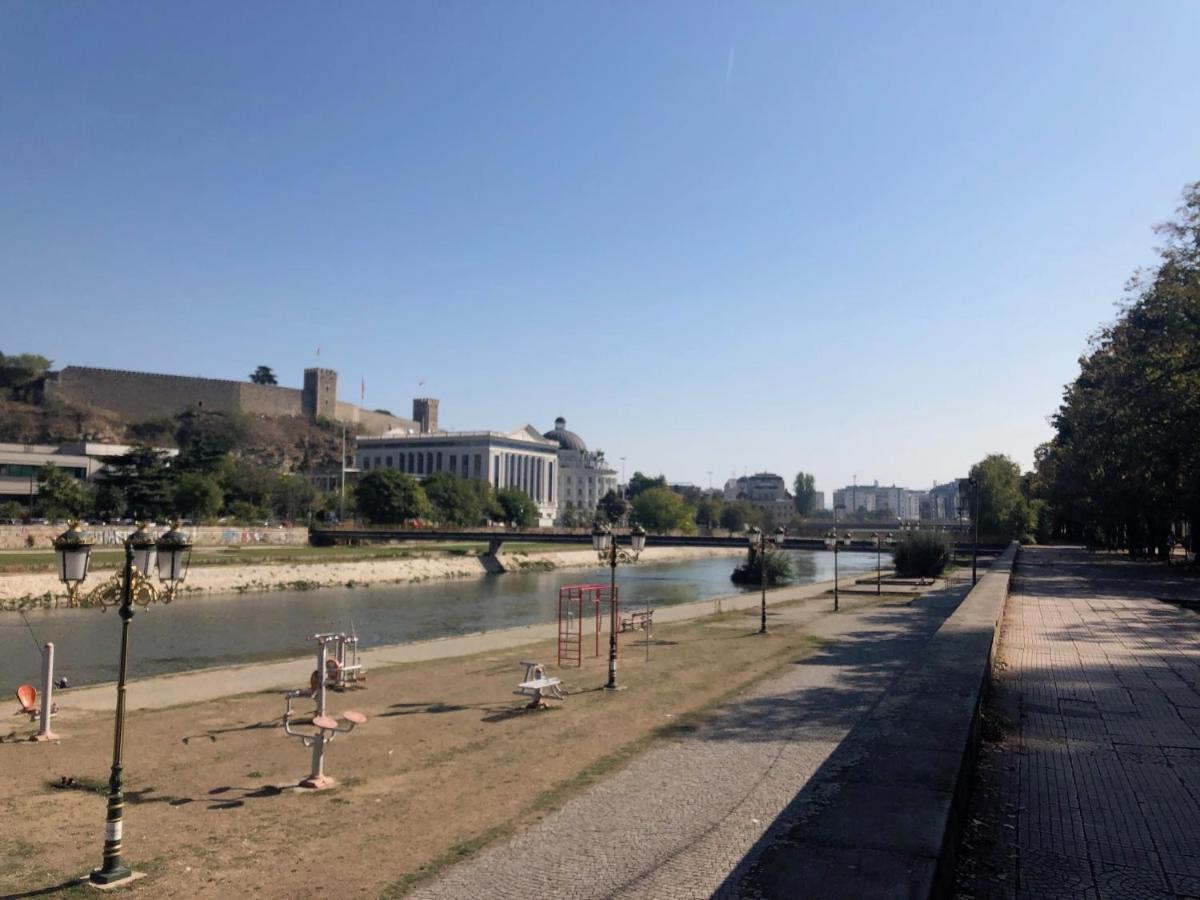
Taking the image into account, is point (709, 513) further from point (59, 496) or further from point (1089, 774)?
point (1089, 774)

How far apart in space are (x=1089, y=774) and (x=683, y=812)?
14.0 feet

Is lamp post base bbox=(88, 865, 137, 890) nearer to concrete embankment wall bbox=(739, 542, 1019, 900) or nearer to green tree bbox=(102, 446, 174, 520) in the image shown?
concrete embankment wall bbox=(739, 542, 1019, 900)

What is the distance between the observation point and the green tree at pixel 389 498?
10612cm

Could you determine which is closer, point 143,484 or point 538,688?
point 538,688

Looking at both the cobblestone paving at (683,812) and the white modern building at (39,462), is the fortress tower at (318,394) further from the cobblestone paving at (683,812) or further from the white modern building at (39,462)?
the cobblestone paving at (683,812)

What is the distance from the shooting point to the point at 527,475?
17288 centimetres

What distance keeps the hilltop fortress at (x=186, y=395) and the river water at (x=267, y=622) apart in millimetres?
104899

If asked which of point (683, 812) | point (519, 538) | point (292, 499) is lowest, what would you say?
point (683, 812)

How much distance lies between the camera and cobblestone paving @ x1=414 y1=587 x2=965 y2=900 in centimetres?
716

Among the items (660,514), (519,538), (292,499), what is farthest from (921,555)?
(660,514)

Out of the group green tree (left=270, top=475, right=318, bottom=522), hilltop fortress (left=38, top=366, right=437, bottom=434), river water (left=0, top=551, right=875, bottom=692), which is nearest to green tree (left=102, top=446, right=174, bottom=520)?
green tree (left=270, top=475, right=318, bottom=522)

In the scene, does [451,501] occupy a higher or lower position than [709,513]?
lower

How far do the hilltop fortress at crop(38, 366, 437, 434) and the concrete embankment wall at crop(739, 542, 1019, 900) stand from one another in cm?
15727

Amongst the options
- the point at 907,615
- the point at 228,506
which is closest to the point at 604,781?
the point at 907,615
